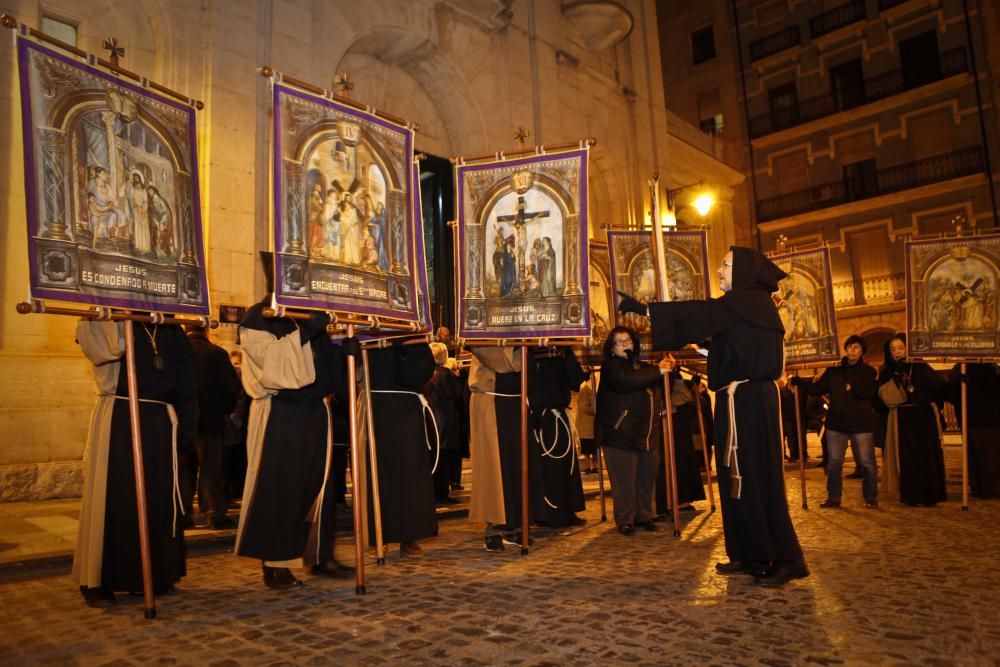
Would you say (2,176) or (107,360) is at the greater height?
(2,176)

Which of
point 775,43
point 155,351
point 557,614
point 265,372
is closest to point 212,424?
point 155,351

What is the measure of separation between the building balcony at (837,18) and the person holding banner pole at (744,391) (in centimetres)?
2763

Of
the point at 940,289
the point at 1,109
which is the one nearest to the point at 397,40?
the point at 1,109

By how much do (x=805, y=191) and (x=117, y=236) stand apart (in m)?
28.3

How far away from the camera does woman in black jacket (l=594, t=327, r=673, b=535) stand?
6.39 meters

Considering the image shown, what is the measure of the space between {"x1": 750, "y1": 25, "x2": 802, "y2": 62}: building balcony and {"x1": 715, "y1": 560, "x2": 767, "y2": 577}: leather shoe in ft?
94.9

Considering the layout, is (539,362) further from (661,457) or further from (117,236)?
(117,236)

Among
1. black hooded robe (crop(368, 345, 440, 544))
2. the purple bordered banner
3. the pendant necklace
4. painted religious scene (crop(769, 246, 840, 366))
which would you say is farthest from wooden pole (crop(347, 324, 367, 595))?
painted religious scene (crop(769, 246, 840, 366))

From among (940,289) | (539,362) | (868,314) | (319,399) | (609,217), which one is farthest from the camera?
(868,314)

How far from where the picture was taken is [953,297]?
8195 mm

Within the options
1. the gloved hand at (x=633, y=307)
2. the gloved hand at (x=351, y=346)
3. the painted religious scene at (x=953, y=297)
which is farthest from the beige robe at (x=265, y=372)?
the painted religious scene at (x=953, y=297)

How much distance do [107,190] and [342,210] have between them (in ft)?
4.46

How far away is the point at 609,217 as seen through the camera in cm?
1689

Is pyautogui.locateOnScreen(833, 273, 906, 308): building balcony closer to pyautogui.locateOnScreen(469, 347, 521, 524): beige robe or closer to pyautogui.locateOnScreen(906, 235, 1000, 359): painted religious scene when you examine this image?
pyautogui.locateOnScreen(906, 235, 1000, 359): painted religious scene
